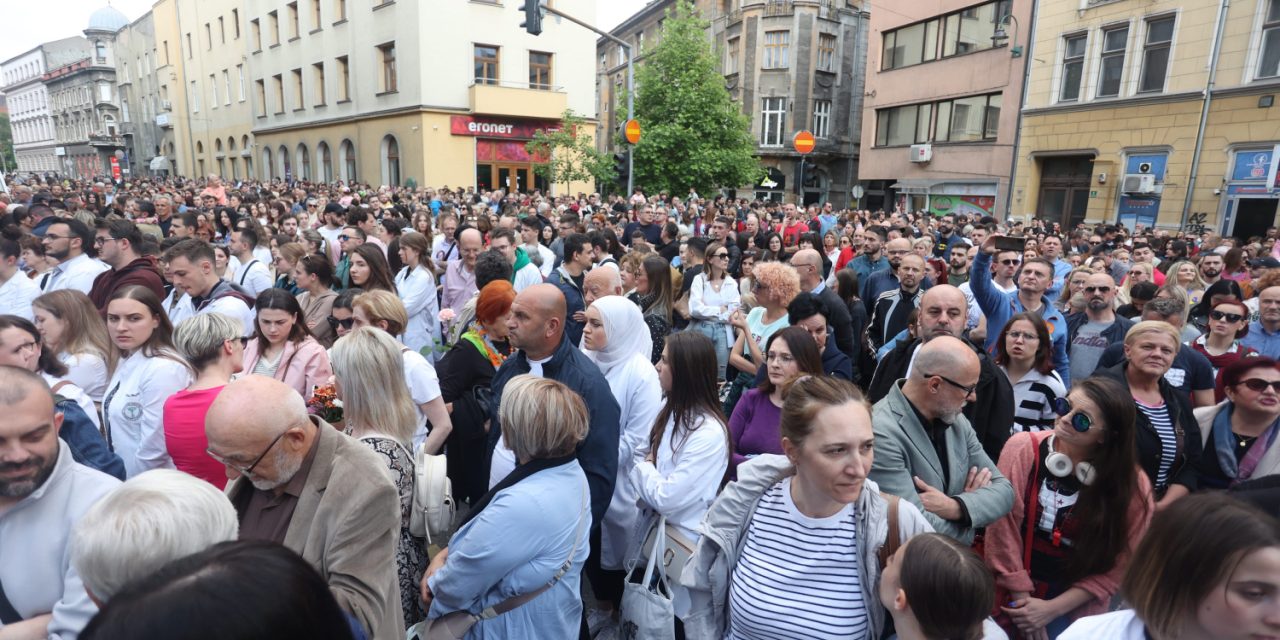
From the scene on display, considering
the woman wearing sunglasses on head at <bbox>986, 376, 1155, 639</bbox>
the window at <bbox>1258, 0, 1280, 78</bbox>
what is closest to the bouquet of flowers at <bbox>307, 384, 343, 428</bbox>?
the woman wearing sunglasses on head at <bbox>986, 376, 1155, 639</bbox>

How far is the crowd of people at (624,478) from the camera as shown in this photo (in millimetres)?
1598

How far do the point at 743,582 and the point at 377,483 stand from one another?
4.40 ft

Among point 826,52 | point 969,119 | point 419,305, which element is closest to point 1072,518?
point 419,305

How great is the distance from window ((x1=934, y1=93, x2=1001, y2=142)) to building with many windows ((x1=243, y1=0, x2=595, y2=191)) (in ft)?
47.2

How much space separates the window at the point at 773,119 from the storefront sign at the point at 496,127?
42.6 feet

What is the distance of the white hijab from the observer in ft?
12.2

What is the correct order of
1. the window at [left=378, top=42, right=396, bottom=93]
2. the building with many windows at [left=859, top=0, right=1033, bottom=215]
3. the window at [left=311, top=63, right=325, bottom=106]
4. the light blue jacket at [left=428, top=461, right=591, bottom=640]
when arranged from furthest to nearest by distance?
the window at [left=311, top=63, right=325, bottom=106], the window at [left=378, top=42, right=396, bottom=93], the building with many windows at [left=859, top=0, right=1033, bottom=215], the light blue jacket at [left=428, top=461, right=591, bottom=640]

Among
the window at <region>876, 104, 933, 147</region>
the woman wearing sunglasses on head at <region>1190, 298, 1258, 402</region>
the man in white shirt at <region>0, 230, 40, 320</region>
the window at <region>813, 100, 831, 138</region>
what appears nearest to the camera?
the woman wearing sunglasses on head at <region>1190, 298, 1258, 402</region>

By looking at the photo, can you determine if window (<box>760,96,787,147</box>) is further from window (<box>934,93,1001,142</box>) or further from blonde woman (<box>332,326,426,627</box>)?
blonde woman (<box>332,326,426,627</box>)

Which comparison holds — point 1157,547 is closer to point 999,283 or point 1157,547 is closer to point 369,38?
point 999,283

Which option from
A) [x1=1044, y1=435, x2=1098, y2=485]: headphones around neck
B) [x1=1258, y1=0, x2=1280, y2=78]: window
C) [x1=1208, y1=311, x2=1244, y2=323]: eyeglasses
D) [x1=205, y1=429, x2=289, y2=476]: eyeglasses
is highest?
[x1=1258, y1=0, x2=1280, y2=78]: window

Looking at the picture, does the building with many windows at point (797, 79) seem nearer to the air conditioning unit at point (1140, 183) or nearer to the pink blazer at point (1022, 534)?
the air conditioning unit at point (1140, 183)

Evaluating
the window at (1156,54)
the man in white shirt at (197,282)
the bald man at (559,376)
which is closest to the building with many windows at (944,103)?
the window at (1156,54)

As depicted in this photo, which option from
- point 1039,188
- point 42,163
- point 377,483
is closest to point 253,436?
point 377,483
